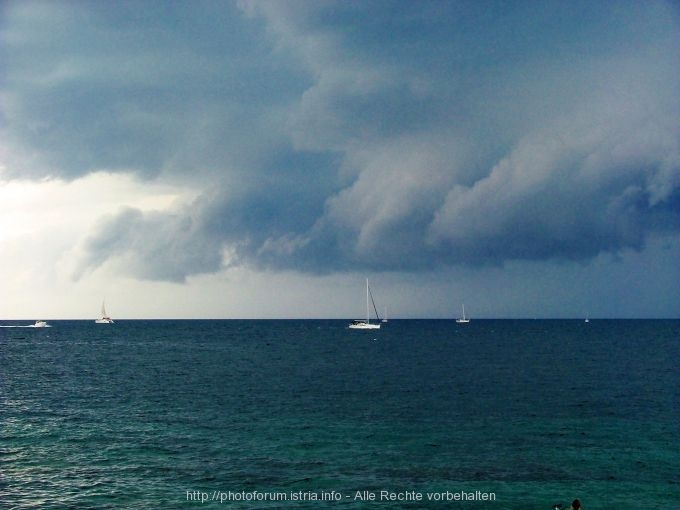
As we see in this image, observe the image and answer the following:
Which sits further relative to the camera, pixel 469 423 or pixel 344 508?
pixel 469 423

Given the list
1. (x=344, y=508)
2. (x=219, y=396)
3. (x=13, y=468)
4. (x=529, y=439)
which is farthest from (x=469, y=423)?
(x=13, y=468)

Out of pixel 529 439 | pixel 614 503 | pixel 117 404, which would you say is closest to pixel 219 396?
pixel 117 404

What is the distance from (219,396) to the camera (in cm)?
7606

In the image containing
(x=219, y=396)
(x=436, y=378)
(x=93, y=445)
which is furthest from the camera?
(x=436, y=378)

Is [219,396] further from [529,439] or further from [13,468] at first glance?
[529,439]

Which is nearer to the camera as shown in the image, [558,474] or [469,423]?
[558,474]

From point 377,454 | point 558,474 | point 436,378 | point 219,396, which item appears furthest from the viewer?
point 436,378

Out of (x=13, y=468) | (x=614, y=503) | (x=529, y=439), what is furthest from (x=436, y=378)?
(x=13, y=468)

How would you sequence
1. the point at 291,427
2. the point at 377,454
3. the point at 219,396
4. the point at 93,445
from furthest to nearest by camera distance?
the point at 219,396, the point at 291,427, the point at 93,445, the point at 377,454

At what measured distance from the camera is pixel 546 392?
263ft

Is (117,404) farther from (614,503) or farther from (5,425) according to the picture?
(614,503)

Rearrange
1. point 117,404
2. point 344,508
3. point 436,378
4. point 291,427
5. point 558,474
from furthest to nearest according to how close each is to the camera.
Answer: point 436,378
point 117,404
point 291,427
point 558,474
point 344,508

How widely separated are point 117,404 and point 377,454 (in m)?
39.5

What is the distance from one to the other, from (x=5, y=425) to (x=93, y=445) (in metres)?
15.6
